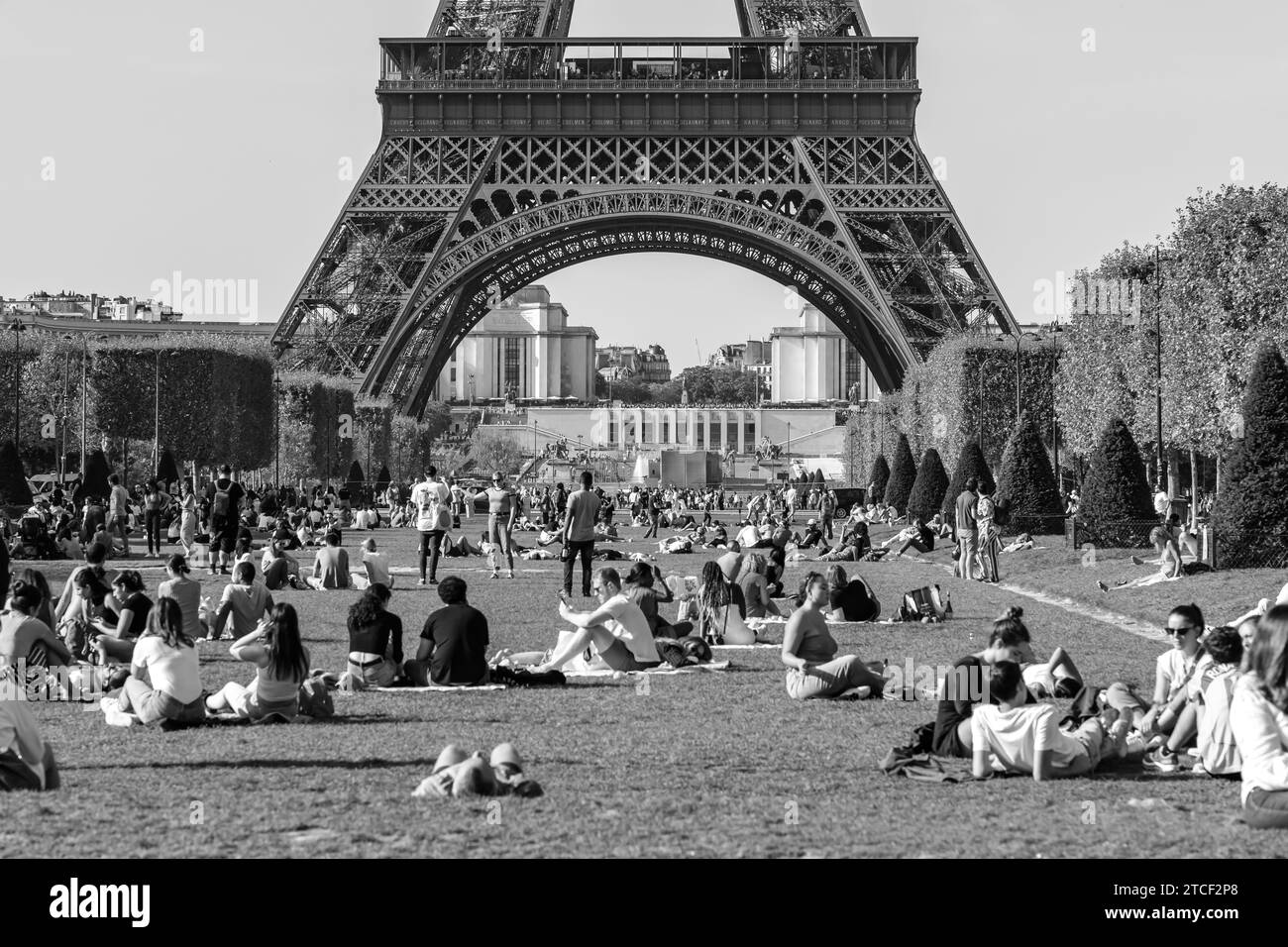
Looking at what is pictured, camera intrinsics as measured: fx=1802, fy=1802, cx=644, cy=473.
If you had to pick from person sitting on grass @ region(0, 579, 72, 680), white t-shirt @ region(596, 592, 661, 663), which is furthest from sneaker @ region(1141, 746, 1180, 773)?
person sitting on grass @ region(0, 579, 72, 680)

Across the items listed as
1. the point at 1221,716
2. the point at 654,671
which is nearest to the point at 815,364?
the point at 654,671

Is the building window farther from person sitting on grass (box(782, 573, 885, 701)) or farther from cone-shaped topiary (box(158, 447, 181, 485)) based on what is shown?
person sitting on grass (box(782, 573, 885, 701))

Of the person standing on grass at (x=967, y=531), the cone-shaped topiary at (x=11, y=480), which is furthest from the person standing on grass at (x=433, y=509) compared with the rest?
the cone-shaped topiary at (x=11, y=480)

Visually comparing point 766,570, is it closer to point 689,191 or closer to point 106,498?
point 106,498

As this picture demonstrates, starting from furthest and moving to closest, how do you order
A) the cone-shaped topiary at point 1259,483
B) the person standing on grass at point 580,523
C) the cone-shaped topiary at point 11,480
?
the cone-shaped topiary at point 11,480
the cone-shaped topiary at point 1259,483
the person standing on grass at point 580,523

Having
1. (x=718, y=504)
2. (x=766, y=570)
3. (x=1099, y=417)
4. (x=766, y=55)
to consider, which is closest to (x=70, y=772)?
(x=766, y=570)

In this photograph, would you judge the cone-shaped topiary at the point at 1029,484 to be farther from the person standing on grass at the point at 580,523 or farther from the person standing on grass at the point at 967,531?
the person standing on grass at the point at 580,523
